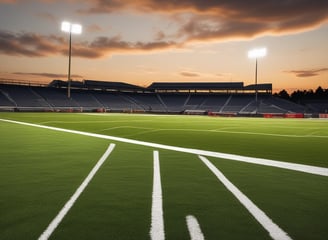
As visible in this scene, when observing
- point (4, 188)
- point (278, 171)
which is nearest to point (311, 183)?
point (278, 171)

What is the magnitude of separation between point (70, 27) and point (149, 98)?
52857mm

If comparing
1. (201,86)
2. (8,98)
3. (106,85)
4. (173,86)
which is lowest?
(8,98)

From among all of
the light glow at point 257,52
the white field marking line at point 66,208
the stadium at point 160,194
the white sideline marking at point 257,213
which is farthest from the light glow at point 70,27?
the white sideline marking at point 257,213

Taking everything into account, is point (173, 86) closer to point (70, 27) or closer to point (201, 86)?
point (201, 86)

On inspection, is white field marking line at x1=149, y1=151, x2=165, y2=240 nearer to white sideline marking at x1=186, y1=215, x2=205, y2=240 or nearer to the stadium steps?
white sideline marking at x1=186, y1=215, x2=205, y2=240

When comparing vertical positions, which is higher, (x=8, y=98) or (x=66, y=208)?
(x=8, y=98)

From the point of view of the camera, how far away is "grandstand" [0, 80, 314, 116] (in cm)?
6754

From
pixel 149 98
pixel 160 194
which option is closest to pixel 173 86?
pixel 149 98

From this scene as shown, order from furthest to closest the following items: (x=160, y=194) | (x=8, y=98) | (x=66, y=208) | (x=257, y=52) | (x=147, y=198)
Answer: (x=8, y=98)
(x=257, y=52)
(x=160, y=194)
(x=147, y=198)
(x=66, y=208)

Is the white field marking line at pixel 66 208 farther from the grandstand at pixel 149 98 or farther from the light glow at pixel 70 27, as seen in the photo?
the grandstand at pixel 149 98

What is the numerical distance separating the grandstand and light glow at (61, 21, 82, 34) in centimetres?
2686

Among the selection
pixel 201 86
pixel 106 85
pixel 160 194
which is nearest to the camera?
pixel 160 194

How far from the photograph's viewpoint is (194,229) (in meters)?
3.38

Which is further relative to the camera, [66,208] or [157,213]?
[66,208]
